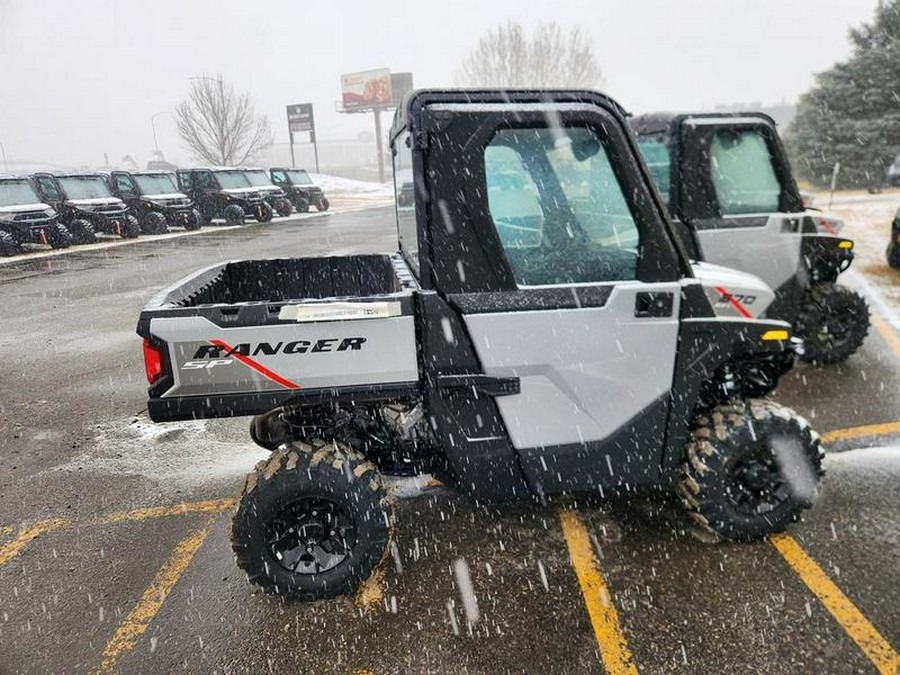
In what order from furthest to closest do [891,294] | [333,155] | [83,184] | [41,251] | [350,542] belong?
[333,155] → [83,184] → [41,251] → [891,294] → [350,542]

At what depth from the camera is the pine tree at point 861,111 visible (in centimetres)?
2122

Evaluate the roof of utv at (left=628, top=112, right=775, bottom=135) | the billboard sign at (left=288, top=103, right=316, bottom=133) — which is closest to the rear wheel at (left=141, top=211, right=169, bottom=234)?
the roof of utv at (left=628, top=112, right=775, bottom=135)

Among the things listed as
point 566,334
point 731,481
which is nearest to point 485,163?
point 566,334

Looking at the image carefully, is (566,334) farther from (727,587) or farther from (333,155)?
(333,155)

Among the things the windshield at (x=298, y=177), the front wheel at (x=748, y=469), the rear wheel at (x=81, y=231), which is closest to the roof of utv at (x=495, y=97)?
the front wheel at (x=748, y=469)

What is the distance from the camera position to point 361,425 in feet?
10.5

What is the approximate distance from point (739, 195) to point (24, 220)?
1809cm

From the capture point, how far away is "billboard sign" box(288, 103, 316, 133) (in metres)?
58.0

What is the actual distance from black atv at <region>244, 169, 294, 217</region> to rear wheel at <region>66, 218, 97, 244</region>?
7059mm

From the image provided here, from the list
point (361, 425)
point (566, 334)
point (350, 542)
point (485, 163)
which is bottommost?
point (350, 542)

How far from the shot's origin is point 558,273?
2.81 metres

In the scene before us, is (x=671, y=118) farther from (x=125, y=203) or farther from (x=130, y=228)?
(x=125, y=203)

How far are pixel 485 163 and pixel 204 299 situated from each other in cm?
176

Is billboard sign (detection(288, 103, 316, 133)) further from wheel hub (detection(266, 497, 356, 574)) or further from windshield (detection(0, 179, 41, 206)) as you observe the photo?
wheel hub (detection(266, 497, 356, 574))
